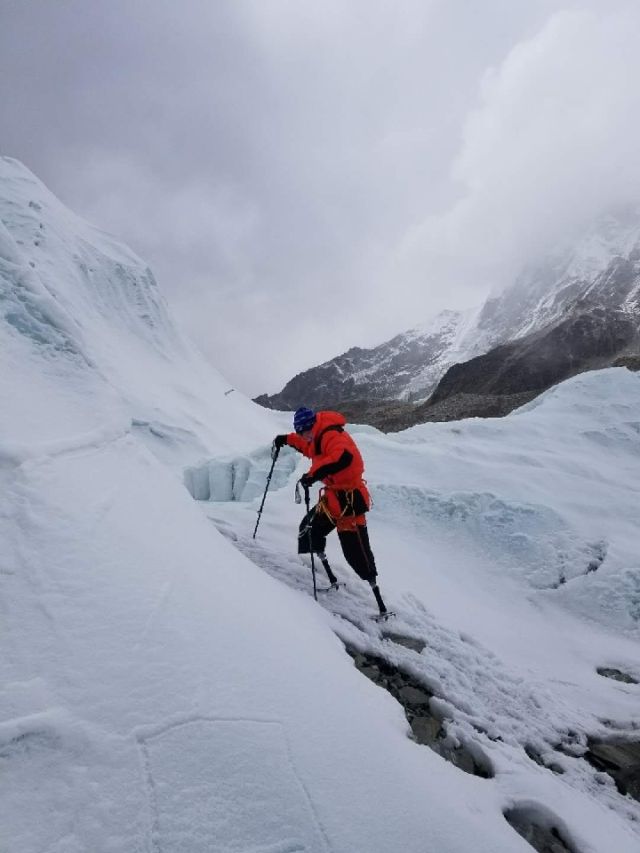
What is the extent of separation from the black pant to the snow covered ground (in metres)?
0.40

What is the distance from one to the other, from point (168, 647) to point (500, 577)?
18.1 ft

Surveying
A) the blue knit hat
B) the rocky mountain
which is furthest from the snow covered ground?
the rocky mountain

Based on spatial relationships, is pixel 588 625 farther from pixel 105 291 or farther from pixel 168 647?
pixel 105 291

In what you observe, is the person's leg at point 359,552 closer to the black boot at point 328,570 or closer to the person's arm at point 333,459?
the black boot at point 328,570

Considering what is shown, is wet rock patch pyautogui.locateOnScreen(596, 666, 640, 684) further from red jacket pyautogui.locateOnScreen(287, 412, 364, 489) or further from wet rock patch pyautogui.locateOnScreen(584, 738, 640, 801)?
red jacket pyautogui.locateOnScreen(287, 412, 364, 489)

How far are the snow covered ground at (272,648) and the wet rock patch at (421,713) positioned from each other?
8 centimetres

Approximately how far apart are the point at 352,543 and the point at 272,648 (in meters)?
2.40

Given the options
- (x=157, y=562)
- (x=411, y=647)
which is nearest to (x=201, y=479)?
(x=411, y=647)

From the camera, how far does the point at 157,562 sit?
3.22 m

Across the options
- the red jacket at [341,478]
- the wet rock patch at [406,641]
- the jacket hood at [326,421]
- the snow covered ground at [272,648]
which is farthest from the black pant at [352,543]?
the jacket hood at [326,421]

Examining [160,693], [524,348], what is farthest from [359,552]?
[524,348]

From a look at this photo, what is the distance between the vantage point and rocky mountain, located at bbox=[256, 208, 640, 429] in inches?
2665

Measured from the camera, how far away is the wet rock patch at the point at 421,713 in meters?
3.44

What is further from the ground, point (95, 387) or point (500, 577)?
point (95, 387)
